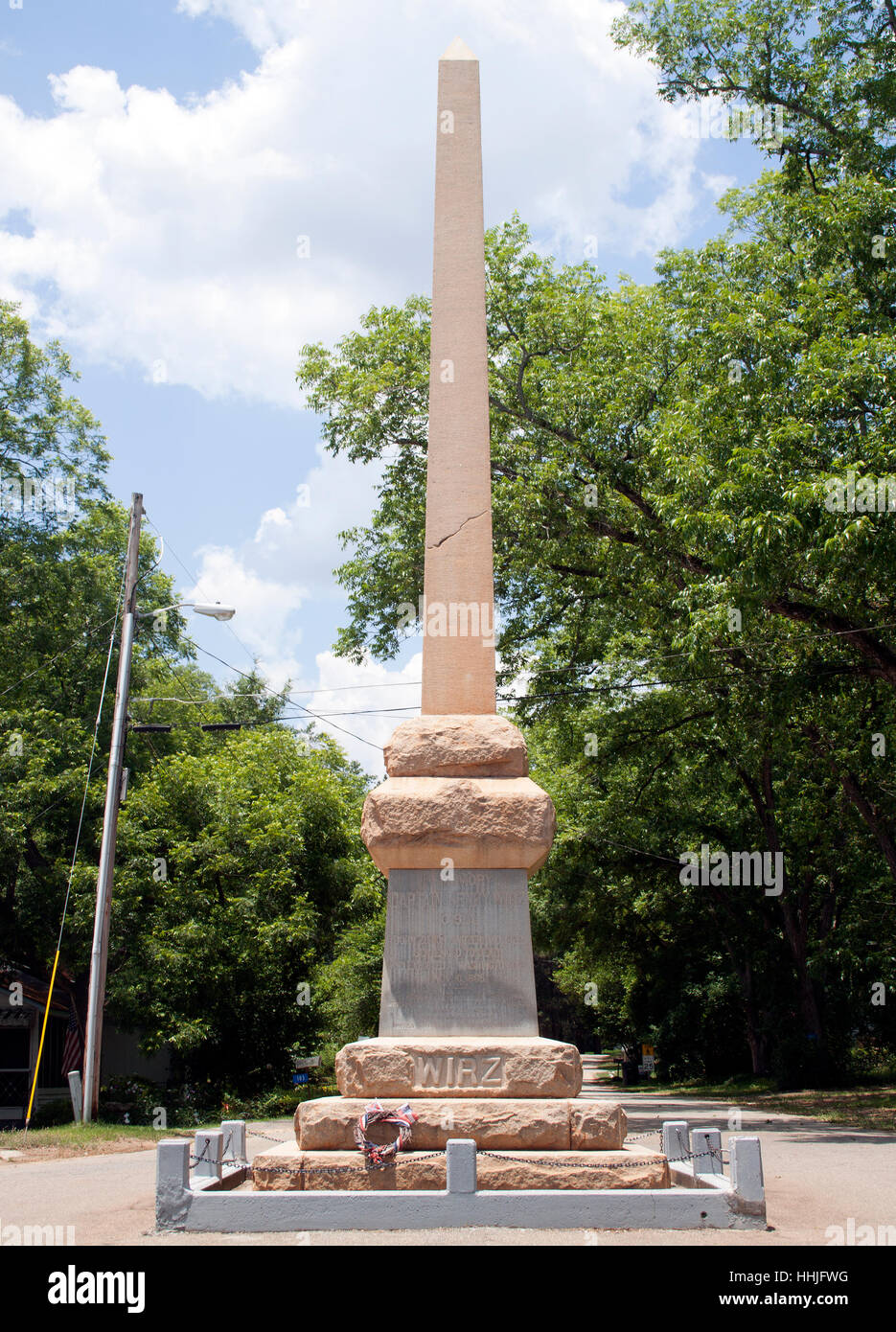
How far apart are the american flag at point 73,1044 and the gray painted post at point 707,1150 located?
618 inches

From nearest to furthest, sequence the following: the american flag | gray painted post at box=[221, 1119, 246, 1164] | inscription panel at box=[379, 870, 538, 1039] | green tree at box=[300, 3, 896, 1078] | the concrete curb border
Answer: the concrete curb border → inscription panel at box=[379, 870, 538, 1039] → gray painted post at box=[221, 1119, 246, 1164] → green tree at box=[300, 3, 896, 1078] → the american flag

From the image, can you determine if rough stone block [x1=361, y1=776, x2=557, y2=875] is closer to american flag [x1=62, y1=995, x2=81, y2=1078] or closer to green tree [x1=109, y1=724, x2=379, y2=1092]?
green tree [x1=109, y1=724, x2=379, y2=1092]

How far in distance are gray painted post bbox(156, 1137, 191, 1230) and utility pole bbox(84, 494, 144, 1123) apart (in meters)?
10.2

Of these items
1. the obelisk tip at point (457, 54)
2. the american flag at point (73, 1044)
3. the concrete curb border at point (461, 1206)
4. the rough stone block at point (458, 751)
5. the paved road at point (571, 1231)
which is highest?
the obelisk tip at point (457, 54)

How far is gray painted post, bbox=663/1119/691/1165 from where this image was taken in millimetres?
9078

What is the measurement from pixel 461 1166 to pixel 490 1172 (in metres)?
0.43

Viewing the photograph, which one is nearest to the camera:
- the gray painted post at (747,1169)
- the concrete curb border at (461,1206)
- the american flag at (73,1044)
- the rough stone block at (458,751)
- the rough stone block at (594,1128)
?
the concrete curb border at (461,1206)

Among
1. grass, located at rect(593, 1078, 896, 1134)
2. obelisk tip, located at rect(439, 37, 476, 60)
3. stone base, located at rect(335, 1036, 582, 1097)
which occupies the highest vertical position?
obelisk tip, located at rect(439, 37, 476, 60)

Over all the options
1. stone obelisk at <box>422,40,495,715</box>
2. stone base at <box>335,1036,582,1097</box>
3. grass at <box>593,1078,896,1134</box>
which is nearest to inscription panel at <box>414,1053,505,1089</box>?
stone base at <box>335,1036,582,1097</box>

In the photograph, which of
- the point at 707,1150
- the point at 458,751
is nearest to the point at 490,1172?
the point at 707,1150

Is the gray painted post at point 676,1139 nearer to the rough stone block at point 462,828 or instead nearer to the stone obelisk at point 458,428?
the rough stone block at point 462,828

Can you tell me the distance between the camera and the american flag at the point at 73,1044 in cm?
2120

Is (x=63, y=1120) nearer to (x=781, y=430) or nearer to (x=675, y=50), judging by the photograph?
(x=781, y=430)

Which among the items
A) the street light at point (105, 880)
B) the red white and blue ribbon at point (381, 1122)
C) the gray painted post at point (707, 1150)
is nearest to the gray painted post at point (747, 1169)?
the gray painted post at point (707, 1150)
